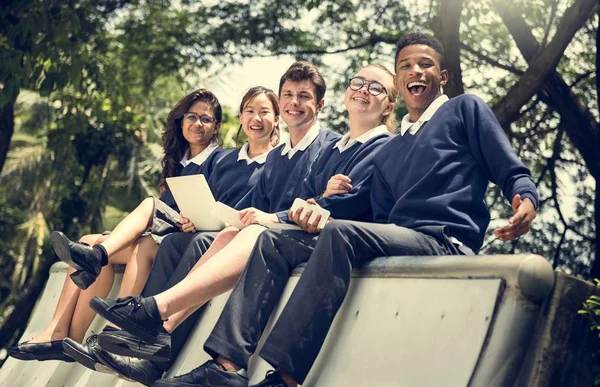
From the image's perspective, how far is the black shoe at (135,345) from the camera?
15.4ft

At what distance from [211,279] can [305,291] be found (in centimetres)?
81

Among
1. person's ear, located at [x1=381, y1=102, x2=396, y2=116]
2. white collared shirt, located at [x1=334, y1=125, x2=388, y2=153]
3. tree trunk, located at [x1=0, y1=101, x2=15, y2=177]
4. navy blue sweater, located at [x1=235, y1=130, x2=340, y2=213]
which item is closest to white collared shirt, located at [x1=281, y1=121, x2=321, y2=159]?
navy blue sweater, located at [x1=235, y1=130, x2=340, y2=213]

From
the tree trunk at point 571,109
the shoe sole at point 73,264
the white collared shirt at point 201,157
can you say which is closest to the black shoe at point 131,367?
the shoe sole at point 73,264

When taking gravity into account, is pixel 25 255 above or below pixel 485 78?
below

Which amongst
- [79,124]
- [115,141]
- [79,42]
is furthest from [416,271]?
[115,141]

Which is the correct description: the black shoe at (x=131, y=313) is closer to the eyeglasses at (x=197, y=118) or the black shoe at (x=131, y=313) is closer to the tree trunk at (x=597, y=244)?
the eyeglasses at (x=197, y=118)

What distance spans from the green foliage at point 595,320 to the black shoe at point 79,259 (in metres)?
2.76

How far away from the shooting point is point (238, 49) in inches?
507

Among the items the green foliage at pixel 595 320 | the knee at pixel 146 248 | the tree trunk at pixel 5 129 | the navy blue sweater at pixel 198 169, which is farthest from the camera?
the tree trunk at pixel 5 129

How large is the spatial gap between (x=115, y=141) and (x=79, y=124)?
4934 millimetres

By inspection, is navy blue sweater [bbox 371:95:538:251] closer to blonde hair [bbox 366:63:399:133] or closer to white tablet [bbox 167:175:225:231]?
blonde hair [bbox 366:63:399:133]

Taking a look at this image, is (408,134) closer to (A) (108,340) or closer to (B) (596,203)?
(A) (108,340)

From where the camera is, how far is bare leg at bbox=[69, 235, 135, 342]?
608 cm

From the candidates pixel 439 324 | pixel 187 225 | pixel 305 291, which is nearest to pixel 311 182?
pixel 187 225
